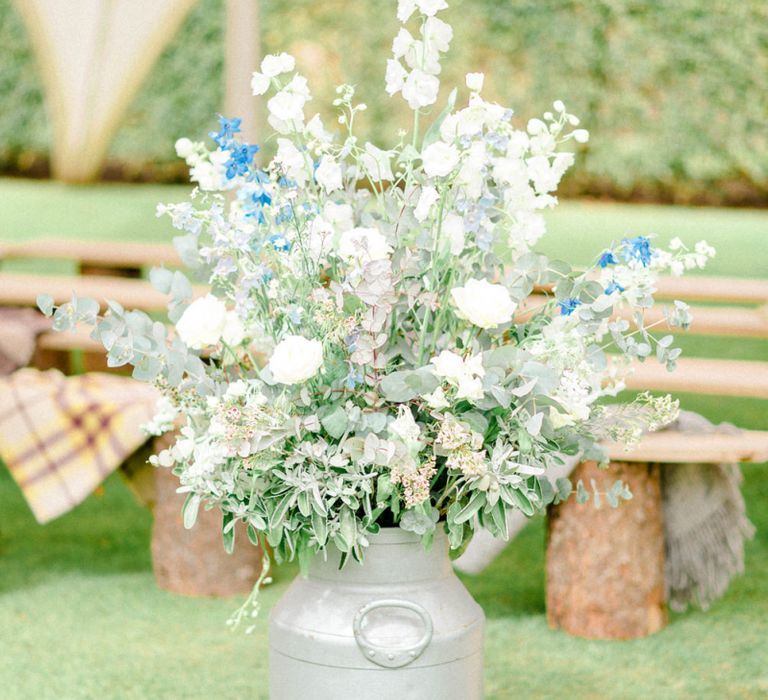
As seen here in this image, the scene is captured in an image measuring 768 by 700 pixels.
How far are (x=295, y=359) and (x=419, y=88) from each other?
1.28 ft

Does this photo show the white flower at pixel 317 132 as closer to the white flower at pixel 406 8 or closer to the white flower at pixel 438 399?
the white flower at pixel 406 8

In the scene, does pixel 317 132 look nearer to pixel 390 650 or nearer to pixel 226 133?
pixel 226 133

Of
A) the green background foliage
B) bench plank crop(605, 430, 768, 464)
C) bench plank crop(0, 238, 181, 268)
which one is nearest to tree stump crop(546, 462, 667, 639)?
bench plank crop(605, 430, 768, 464)

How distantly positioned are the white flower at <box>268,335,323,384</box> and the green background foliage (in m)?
7.38

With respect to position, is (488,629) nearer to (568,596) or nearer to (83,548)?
(568,596)

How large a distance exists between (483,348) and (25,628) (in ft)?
5.35

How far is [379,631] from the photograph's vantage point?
152cm

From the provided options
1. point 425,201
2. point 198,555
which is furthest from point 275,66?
point 198,555

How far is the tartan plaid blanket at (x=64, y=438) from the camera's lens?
110 inches

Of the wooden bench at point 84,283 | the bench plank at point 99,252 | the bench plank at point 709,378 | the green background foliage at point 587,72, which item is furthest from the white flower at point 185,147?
the green background foliage at point 587,72

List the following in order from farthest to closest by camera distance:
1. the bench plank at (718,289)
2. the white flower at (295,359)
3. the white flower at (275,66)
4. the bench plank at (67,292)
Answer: the bench plank at (718,289) → the bench plank at (67,292) → the white flower at (275,66) → the white flower at (295,359)

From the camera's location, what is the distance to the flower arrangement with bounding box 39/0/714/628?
1.44 meters

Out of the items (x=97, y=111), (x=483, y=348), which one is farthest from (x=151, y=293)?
(x=483, y=348)

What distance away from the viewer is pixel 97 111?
3.02 m
